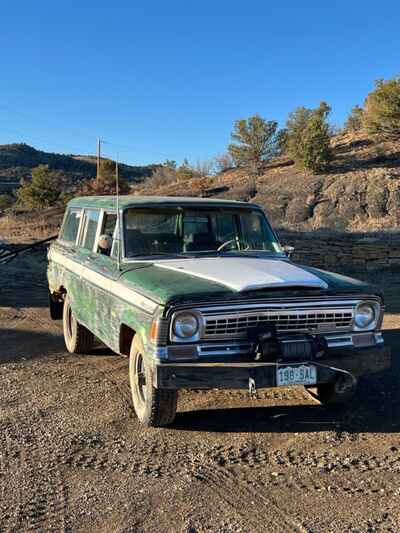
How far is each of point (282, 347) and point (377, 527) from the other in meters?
1.35

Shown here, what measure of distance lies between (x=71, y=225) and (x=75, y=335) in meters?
1.48

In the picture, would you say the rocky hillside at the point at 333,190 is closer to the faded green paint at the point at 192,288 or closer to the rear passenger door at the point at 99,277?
the rear passenger door at the point at 99,277

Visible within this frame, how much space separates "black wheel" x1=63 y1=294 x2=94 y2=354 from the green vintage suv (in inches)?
36.3

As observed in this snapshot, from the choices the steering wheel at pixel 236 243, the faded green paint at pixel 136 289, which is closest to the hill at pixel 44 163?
the faded green paint at pixel 136 289

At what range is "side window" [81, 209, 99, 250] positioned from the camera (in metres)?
6.13

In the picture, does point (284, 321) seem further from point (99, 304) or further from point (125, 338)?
point (99, 304)

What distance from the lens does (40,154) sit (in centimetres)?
7300

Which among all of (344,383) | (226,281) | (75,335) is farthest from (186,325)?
(75,335)

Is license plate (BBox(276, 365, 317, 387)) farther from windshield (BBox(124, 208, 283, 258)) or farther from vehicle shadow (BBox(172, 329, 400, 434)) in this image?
windshield (BBox(124, 208, 283, 258))

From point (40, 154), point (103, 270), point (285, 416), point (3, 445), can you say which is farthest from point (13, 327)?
point (40, 154)

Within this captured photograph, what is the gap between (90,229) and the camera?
6297 mm

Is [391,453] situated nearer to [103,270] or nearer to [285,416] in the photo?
[285,416]

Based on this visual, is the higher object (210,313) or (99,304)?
(210,313)

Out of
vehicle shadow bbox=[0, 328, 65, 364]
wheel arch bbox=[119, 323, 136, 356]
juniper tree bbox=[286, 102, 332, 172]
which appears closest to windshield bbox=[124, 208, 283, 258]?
wheel arch bbox=[119, 323, 136, 356]
